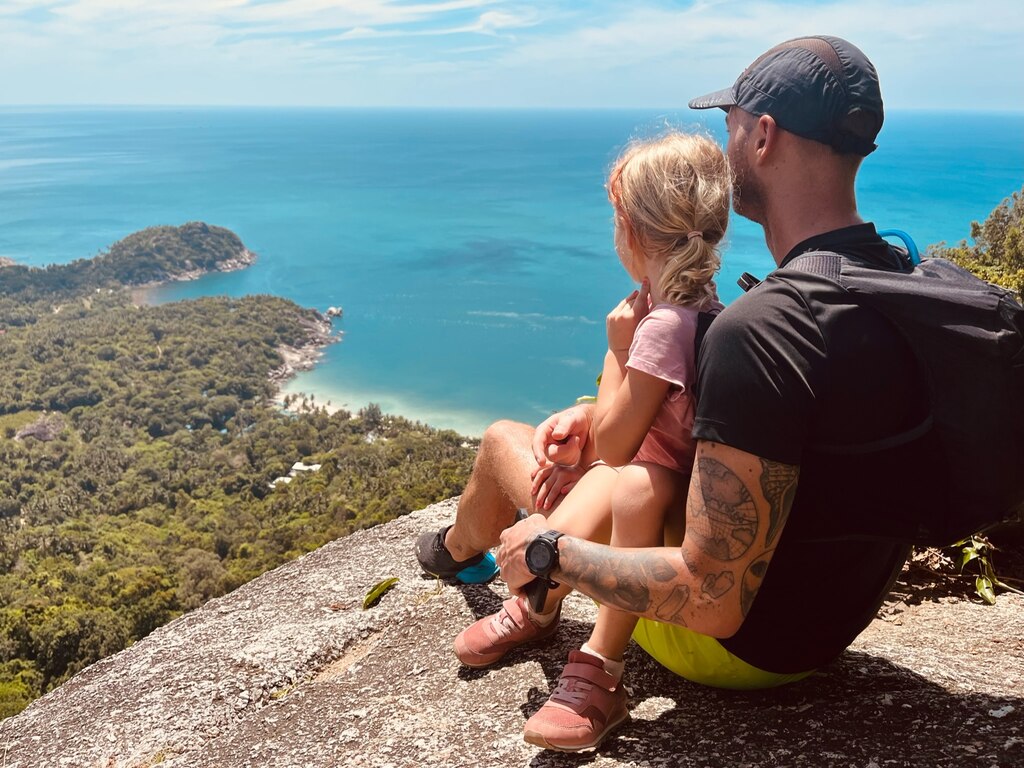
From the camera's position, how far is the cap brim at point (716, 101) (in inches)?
86.9

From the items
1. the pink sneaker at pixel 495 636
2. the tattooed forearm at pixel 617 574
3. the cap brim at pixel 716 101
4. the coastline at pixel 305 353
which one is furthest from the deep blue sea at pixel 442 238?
the pink sneaker at pixel 495 636

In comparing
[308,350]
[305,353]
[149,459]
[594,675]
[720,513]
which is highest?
[720,513]

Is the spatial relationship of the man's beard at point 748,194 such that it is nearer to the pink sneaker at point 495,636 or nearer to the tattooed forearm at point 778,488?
the tattooed forearm at point 778,488

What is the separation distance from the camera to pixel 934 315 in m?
1.80

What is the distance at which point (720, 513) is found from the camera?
1939mm

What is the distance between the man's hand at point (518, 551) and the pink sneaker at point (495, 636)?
0.63 meters

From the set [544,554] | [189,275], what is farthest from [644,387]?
[189,275]

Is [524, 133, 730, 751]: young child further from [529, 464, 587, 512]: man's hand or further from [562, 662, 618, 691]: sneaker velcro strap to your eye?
[529, 464, 587, 512]: man's hand

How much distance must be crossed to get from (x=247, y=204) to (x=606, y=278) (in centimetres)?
8409

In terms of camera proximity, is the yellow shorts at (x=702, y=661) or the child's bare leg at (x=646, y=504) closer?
the child's bare leg at (x=646, y=504)

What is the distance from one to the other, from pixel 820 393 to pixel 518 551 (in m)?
0.99

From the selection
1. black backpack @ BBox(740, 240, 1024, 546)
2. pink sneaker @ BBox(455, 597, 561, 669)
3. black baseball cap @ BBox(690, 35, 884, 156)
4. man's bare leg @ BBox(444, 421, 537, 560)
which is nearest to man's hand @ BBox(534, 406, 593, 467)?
man's bare leg @ BBox(444, 421, 537, 560)

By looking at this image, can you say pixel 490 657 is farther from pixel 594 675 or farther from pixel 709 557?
pixel 709 557

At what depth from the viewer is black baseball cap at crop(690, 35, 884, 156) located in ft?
6.53
